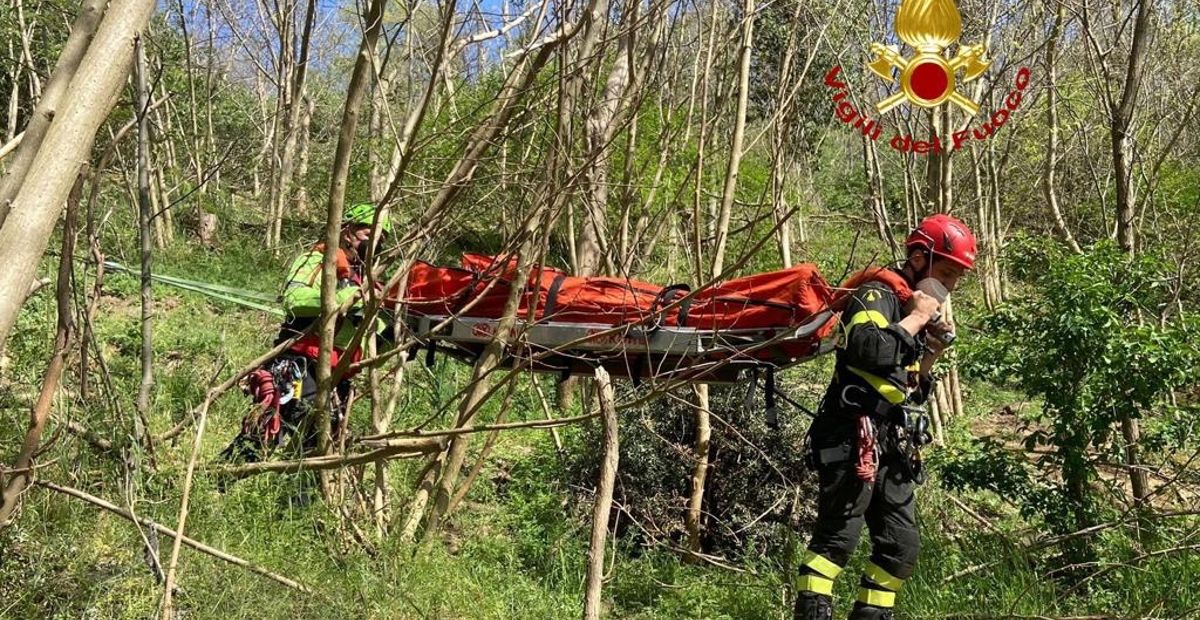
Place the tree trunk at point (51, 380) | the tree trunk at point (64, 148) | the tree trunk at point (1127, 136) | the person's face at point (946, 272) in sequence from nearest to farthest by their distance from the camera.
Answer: the tree trunk at point (64, 148) < the tree trunk at point (51, 380) < the person's face at point (946, 272) < the tree trunk at point (1127, 136)

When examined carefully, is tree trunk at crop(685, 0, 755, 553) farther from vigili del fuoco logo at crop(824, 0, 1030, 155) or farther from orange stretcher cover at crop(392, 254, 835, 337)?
vigili del fuoco logo at crop(824, 0, 1030, 155)

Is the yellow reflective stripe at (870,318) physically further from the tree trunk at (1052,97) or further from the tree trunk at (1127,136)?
the tree trunk at (1052,97)

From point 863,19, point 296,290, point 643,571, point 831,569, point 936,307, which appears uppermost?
point 863,19

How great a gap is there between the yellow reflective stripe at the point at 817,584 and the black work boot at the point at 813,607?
0.02 meters

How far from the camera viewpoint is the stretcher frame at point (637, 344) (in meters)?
4.13

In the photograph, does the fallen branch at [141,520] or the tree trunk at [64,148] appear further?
the fallen branch at [141,520]

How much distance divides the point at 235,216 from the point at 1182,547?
1227 cm

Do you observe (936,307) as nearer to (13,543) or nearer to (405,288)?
(405,288)

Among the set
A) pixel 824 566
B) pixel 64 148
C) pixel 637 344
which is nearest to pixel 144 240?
pixel 637 344

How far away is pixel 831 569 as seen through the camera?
430 cm

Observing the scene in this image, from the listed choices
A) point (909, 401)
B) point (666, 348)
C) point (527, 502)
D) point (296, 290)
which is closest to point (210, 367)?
point (527, 502)

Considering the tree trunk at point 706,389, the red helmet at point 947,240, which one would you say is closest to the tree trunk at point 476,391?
the tree trunk at point 706,389

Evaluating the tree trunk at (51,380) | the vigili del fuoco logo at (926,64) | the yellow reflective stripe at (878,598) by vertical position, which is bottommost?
the yellow reflective stripe at (878,598)

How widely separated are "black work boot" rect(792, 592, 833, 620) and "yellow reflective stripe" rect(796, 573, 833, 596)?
0.05 feet
